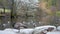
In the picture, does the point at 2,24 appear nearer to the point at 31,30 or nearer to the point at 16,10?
the point at 16,10

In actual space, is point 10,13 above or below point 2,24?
above

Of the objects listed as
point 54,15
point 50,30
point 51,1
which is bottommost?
point 50,30

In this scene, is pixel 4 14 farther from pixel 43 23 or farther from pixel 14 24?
pixel 43 23

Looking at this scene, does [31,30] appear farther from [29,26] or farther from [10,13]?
[10,13]

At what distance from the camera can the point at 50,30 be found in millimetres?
2949

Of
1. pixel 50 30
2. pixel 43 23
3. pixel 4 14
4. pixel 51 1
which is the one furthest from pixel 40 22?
pixel 4 14

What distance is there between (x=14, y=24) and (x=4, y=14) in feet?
0.88

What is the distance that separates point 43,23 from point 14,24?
1.82 feet

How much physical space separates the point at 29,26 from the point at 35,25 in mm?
117

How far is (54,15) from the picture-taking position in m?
2.89

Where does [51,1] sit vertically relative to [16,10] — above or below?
above

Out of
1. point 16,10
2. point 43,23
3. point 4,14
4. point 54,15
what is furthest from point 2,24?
point 54,15

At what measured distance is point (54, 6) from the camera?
Answer: 113 inches

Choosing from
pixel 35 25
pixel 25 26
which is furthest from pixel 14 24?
pixel 35 25
